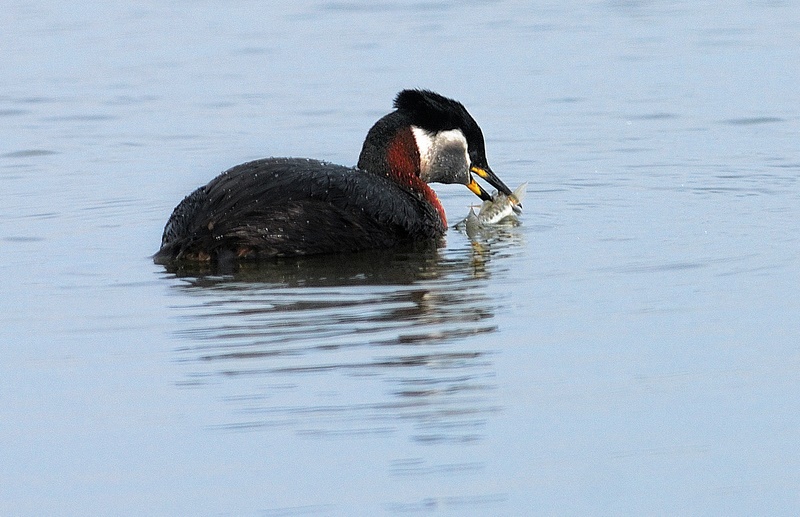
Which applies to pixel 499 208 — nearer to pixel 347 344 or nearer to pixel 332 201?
pixel 332 201

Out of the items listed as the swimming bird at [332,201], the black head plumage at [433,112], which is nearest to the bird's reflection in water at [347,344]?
the swimming bird at [332,201]

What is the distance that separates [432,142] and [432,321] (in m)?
3.30

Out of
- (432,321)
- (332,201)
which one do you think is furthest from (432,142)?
Answer: (432,321)

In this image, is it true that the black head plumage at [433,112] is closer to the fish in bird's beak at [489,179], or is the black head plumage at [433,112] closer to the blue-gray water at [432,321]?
the fish in bird's beak at [489,179]

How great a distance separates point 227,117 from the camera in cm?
1589

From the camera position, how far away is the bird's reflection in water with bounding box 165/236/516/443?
6.22m

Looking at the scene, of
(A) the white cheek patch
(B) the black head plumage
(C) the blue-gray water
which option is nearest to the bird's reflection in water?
(C) the blue-gray water

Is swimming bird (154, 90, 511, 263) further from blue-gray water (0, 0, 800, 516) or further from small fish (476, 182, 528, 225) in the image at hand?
small fish (476, 182, 528, 225)

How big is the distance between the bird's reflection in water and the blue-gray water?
0.02m

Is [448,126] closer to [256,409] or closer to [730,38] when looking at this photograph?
[256,409]

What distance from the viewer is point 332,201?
962 cm

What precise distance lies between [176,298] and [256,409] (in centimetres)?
234

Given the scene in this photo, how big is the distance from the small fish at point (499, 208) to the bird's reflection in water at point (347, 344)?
132 centimetres

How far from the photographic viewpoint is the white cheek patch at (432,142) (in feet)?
35.7
